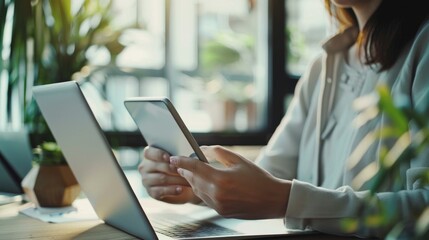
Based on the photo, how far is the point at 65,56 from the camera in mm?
2199

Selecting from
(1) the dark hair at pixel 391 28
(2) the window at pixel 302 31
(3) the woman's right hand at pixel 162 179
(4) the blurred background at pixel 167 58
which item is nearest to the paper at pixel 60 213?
(3) the woman's right hand at pixel 162 179

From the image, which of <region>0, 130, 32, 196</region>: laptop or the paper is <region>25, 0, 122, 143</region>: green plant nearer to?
<region>0, 130, 32, 196</region>: laptop

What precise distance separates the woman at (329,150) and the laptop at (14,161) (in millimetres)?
439

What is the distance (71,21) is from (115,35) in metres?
0.19

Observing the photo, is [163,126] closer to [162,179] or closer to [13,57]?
[162,179]

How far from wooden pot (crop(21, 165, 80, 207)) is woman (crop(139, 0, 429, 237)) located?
0.18 metres

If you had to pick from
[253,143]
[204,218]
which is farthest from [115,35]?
[204,218]

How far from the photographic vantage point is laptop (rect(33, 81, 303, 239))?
3.41ft

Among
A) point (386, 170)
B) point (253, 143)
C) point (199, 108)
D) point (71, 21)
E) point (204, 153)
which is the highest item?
point (71, 21)

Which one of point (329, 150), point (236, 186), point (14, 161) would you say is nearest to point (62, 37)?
point (14, 161)

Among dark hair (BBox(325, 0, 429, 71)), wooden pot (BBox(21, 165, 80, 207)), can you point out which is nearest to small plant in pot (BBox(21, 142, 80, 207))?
wooden pot (BBox(21, 165, 80, 207))

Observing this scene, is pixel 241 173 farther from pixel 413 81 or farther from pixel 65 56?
pixel 65 56

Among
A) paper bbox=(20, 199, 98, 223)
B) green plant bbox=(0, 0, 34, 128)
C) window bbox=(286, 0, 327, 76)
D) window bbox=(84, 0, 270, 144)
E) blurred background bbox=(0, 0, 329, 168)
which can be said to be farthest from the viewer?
window bbox=(286, 0, 327, 76)

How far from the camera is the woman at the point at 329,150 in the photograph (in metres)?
1.03
